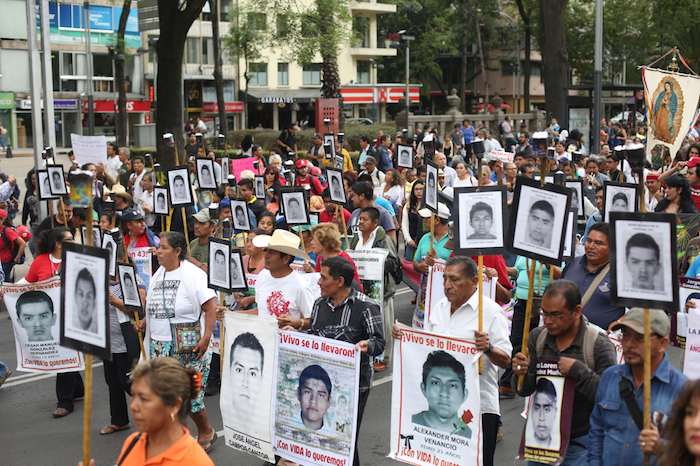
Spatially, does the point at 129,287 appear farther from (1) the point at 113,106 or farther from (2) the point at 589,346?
(1) the point at 113,106

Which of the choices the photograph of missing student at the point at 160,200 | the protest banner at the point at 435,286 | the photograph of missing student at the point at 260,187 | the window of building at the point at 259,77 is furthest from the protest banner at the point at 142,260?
the window of building at the point at 259,77

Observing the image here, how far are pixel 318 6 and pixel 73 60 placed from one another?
87.2 feet

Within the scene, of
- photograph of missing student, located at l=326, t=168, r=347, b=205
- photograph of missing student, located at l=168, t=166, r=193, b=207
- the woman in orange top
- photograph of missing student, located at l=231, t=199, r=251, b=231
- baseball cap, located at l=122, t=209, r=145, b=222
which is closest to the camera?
the woman in orange top

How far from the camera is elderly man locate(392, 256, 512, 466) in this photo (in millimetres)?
4926

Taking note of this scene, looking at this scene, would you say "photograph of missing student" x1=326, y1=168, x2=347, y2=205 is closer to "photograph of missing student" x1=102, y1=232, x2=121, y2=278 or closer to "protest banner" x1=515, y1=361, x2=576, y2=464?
"photograph of missing student" x1=102, y1=232, x2=121, y2=278

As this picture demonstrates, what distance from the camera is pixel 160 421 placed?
338 centimetres

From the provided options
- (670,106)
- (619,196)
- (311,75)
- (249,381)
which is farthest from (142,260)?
(311,75)

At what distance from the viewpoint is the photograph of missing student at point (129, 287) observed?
636 centimetres

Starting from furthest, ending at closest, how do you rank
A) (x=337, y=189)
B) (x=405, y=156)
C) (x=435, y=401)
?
1. (x=405, y=156)
2. (x=337, y=189)
3. (x=435, y=401)

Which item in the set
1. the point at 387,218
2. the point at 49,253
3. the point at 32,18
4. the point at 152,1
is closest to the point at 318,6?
the point at 152,1

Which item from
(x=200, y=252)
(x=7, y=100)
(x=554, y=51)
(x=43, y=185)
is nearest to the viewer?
(x=200, y=252)

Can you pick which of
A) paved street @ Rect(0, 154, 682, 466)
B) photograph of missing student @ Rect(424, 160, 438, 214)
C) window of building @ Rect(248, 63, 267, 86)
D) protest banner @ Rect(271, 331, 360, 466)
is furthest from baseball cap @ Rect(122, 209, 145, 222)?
window of building @ Rect(248, 63, 267, 86)

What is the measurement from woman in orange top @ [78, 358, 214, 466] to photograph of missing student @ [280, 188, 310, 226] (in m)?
4.95

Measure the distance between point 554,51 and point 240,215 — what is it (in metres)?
21.6
